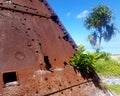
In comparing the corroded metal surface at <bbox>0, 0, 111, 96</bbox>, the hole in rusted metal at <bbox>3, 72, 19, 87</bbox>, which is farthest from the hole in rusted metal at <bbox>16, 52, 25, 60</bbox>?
the hole in rusted metal at <bbox>3, 72, 19, 87</bbox>

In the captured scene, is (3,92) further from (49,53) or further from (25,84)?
(49,53)

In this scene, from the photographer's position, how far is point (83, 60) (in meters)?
4.90

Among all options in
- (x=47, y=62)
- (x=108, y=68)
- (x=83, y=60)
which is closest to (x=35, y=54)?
(x=47, y=62)

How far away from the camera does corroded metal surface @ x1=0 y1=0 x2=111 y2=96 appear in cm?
355

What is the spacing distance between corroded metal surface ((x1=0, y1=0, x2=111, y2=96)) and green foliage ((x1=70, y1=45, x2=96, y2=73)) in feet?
0.44

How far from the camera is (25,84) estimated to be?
3.58m

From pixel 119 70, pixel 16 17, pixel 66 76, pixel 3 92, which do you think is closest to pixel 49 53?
pixel 66 76

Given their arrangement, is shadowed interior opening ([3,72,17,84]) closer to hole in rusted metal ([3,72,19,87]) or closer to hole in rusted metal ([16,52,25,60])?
hole in rusted metal ([3,72,19,87])

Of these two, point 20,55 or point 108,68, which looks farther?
point 108,68

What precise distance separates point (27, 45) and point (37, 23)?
2.38 feet

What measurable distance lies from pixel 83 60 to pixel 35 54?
1.28 metres

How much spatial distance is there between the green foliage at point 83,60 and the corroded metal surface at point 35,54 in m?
0.13

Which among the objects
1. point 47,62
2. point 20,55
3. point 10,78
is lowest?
point 10,78

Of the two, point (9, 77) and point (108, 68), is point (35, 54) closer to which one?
point (9, 77)
